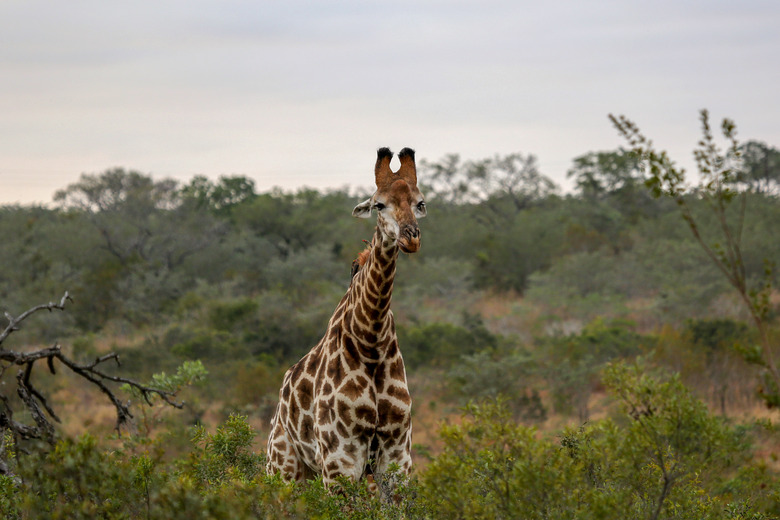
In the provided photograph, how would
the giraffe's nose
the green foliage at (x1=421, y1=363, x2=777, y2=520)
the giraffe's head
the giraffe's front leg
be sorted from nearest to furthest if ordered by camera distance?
1. the green foliage at (x1=421, y1=363, x2=777, y2=520)
2. the giraffe's nose
3. the giraffe's head
4. the giraffe's front leg

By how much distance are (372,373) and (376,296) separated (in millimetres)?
462

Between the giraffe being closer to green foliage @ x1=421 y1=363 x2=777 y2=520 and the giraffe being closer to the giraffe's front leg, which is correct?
the giraffe's front leg

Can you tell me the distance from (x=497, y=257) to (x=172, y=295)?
13465 mm

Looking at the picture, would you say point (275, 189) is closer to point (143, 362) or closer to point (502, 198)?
point (502, 198)

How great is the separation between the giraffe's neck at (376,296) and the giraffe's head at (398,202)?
0.14 m

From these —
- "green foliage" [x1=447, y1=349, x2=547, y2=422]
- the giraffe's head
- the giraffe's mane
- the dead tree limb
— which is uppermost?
the giraffe's head

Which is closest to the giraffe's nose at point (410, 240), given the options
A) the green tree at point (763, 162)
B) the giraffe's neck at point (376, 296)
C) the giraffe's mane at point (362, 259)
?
the giraffe's neck at point (376, 296)

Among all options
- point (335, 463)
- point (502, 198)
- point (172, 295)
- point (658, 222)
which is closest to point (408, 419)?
point (335, 463)

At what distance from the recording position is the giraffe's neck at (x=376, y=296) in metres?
4.75

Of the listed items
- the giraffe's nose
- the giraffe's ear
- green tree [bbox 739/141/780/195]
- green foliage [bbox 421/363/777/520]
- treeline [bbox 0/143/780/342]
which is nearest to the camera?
green foliage [bbox 421/363/777/520]

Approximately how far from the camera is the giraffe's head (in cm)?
430

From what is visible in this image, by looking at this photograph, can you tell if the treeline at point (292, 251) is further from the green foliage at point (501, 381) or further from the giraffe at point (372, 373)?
the giraffe at point (372, 373)

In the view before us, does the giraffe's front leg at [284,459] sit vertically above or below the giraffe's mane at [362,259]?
below

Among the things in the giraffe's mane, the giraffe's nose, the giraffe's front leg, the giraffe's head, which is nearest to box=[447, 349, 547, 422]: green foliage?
the giraffe's front leg
